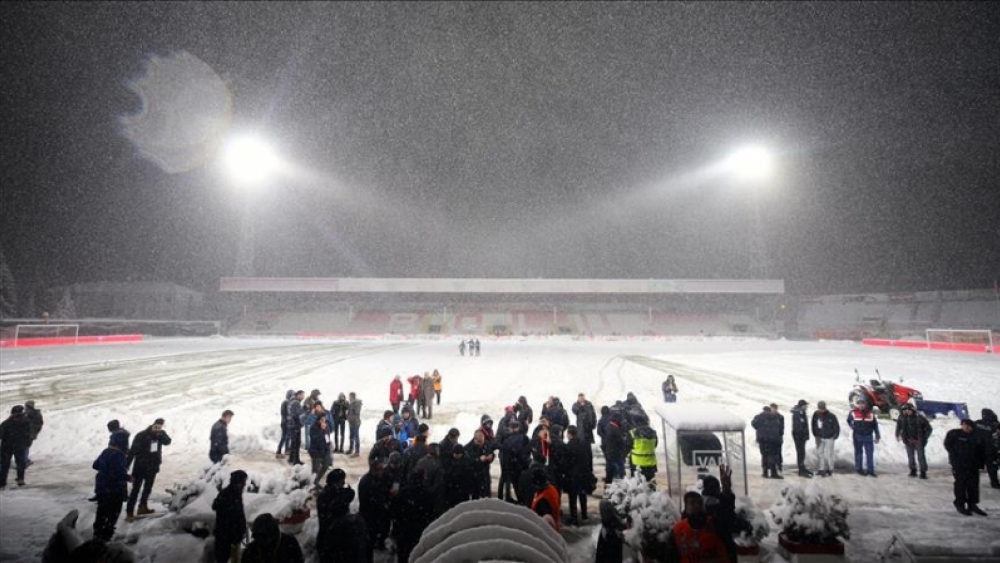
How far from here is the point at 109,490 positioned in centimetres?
697

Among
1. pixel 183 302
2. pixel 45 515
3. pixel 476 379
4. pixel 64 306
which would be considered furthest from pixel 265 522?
pixel 183 302

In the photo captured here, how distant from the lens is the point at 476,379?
2200 cm

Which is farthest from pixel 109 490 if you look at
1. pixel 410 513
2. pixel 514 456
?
pixel 514 456

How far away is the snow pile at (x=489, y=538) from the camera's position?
3.09 meters

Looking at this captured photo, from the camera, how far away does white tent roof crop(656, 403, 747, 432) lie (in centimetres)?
764

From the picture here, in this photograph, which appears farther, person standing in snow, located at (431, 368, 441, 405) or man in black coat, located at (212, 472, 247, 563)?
person standing in snow, located at (431, 368, 441, 405)

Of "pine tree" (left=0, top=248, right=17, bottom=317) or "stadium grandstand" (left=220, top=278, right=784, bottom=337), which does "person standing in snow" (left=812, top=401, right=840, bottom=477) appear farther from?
"pine tree" (left=0, top=248, right=17, bottom=317)

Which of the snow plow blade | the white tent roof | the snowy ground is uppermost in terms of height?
the white tent roof

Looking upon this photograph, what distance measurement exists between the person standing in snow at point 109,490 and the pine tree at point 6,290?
6022cm

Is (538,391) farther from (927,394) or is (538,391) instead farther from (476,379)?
(927,394)

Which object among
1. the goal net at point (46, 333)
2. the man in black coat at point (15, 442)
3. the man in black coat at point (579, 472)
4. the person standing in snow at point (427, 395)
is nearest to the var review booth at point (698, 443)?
the man in black coat at point (579, 472)

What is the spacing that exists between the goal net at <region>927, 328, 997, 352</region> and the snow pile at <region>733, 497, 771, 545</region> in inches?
1451

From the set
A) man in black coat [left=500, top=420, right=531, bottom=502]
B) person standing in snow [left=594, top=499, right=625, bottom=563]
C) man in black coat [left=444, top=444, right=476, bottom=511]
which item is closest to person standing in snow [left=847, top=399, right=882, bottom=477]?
man in black coat [left=500, top=420, right=531, bottom=502]

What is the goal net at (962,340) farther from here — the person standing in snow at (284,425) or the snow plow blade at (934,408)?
the person standing in snow at (284,425)
